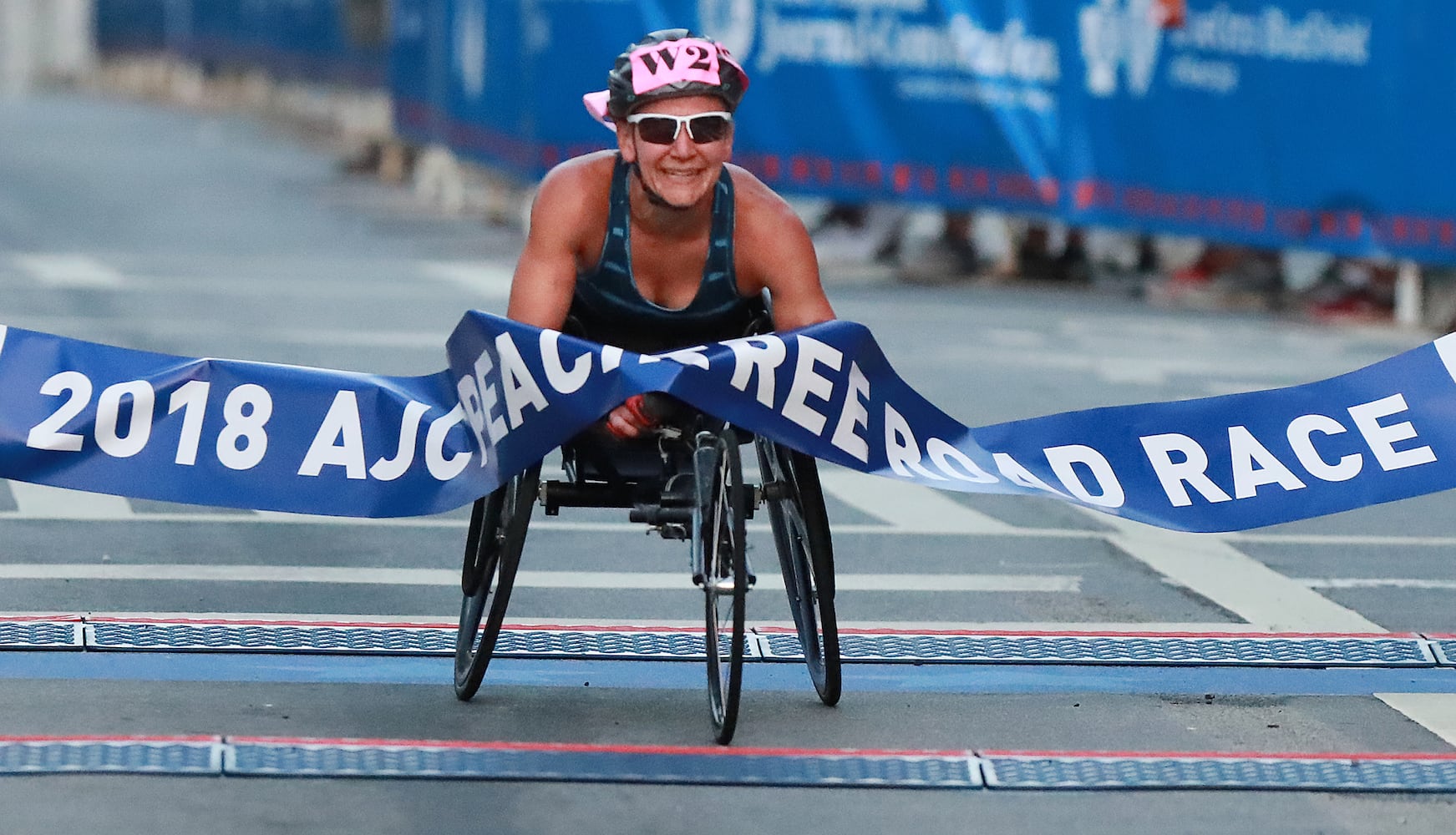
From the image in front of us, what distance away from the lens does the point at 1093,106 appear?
2222 cm

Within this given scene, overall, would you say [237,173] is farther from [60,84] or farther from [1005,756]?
[60,84]

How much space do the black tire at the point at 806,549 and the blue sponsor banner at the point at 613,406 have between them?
5.4 inches

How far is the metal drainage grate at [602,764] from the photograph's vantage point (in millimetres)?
6770

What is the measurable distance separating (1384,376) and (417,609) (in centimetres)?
309

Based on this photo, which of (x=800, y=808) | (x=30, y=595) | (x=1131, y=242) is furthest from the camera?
(x=1131, y=242)

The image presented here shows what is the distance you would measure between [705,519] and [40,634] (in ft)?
7.61

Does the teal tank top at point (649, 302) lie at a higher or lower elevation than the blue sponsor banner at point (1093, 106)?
higher

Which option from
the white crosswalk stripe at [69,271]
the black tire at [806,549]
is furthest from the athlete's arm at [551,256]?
the white crosswalk stripe at [69,271]

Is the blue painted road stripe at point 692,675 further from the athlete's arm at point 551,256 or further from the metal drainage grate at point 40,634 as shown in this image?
the athlete's arm at point 551,256

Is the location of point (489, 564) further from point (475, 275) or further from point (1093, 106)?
point (1093, 106)

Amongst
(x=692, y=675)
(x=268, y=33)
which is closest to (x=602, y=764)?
(x=692, y=675)

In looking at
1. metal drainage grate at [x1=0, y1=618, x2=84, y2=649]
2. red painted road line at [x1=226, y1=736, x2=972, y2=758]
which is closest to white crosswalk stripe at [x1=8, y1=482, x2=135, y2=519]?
metal drainage grate at [x1=0, y1=618, x2=84, y2=649]

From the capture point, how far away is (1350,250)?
Answer: 66.4 feet

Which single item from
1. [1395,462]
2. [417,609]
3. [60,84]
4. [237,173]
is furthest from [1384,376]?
[60,84]
